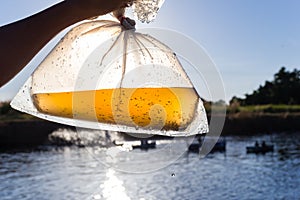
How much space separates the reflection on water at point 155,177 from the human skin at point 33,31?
9.79 m

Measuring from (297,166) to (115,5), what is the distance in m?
17.1

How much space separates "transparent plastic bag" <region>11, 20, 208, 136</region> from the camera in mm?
549

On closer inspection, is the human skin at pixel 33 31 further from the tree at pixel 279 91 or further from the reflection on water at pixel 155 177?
the tree at pixel 279 91

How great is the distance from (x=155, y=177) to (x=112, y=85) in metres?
15.4

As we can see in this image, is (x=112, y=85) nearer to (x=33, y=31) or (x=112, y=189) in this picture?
(x=33, y=31)

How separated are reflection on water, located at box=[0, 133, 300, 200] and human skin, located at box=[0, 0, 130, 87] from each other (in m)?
9.79

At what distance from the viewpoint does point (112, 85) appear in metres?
0.56

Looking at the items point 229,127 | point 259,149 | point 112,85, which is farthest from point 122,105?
point 229,127

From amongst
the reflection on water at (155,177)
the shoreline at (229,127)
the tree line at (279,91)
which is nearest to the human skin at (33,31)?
the reflection on water at (155,177)

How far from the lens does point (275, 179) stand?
48.0 ft

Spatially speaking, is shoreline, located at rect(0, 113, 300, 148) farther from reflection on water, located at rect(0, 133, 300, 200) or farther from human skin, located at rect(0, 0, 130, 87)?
human skin, located at rect(0, 0, 130, 87)

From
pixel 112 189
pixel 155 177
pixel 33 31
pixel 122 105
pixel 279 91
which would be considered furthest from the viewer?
pixel 279 91

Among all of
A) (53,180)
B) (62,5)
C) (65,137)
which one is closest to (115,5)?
(62,5)

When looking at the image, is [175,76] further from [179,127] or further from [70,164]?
[70,164]
